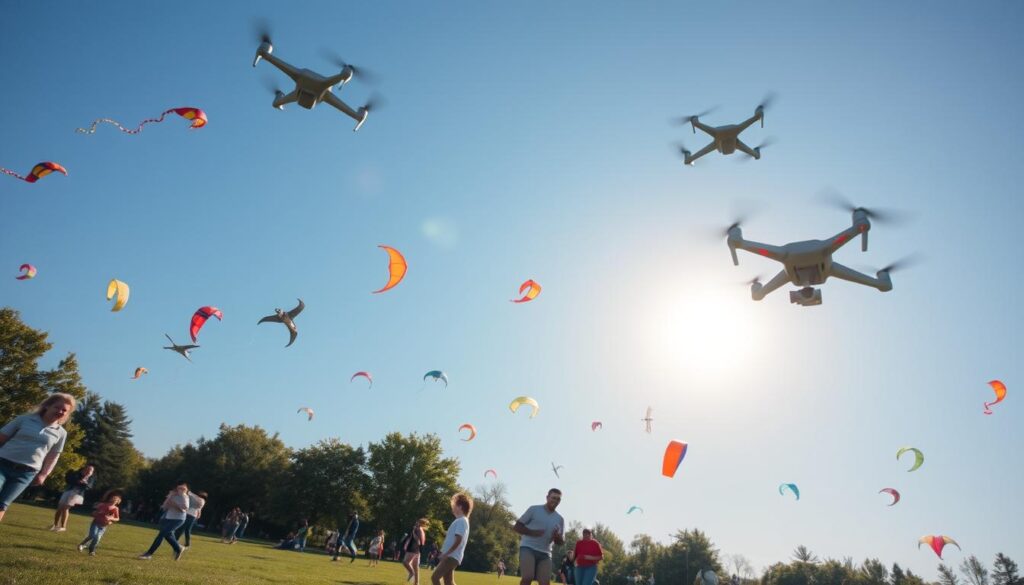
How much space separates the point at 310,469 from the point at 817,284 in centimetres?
5961

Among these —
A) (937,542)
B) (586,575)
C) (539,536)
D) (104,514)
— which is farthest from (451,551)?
(937,542)

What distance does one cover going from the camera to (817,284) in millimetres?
21031

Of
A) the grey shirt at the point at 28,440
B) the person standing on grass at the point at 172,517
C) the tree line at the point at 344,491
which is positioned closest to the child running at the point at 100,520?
the person standing on grass at the point at 172,517

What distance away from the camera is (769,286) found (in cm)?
2320

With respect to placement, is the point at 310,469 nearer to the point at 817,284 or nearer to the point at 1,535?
the point at 1,535

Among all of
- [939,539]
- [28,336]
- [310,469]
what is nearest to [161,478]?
[310,469]

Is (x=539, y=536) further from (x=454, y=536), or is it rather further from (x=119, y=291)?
(x=119, y=291)

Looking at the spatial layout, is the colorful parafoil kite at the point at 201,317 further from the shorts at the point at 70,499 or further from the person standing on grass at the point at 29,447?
the person standing on grass at the point at 29,447

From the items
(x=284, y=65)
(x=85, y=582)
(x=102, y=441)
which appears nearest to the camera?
(x=85, y=582)

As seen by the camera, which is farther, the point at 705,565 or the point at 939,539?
the point at 705,565

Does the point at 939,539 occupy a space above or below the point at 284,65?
below

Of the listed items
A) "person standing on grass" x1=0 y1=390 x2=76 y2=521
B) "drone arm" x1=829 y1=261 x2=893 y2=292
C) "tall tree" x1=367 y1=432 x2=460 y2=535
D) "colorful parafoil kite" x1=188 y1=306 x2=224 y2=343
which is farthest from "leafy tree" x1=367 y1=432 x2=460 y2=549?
"person standing on grass" x1=0 y1=390 x2=76 y2=521

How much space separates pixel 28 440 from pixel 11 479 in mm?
435

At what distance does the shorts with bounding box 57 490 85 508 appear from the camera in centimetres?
1661
